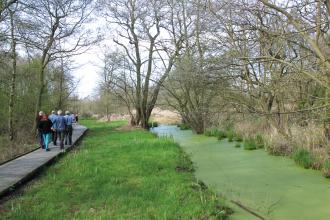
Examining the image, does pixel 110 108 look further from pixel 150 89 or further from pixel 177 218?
pixel 177 218

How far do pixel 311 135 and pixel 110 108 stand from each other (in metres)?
47.2

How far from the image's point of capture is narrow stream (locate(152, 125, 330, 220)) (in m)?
7.68

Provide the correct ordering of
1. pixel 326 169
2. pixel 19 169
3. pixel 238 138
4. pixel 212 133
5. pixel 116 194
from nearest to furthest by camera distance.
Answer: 1. pixel 116 194
2. pixel 326 169
3. pixel 19 169
4. pixel 238 138
5. pixel 212 133

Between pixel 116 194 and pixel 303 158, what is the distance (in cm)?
627

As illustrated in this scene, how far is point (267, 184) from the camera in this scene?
1002 centimetres

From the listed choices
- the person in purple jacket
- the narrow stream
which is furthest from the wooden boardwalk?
the narrow stream

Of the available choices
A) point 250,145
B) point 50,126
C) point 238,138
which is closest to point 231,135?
point 238,138

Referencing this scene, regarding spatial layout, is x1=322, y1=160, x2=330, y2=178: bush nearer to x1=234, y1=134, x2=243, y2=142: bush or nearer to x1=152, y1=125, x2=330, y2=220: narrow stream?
x1=152, y1=125, x2=330, y2=220: narrow stream

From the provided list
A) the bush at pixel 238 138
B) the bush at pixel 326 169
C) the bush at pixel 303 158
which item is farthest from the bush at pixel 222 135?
the bush at pixel 326 169

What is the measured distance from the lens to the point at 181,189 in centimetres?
895

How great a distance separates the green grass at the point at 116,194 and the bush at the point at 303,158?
10.8 feet

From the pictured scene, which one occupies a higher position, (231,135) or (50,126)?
(50,126)

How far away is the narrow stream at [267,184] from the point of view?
25.2 ft

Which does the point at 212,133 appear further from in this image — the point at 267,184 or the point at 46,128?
the point at 267,184
